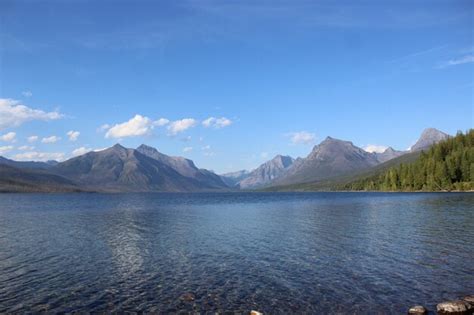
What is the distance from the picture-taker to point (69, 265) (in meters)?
A: 40.3

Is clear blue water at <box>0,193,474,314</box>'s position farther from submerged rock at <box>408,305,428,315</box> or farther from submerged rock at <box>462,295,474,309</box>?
Answer: submerged rock at <box>462,295,474,309</box>

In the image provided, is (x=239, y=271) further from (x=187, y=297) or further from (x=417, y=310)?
(x=417, y=310)

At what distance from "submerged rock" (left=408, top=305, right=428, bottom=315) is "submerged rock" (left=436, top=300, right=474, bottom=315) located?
0.96 metres

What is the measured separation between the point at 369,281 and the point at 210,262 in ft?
56.3

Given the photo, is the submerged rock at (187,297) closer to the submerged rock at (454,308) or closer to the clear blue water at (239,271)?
the clear blue water at (239,271)

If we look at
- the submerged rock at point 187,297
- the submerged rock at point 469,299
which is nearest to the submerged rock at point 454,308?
the submerged rock at point 469,299

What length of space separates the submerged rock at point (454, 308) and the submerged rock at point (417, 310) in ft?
3.14

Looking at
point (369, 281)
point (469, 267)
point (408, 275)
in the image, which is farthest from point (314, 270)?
point (469, 267)

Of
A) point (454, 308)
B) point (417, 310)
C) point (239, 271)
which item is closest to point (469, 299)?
point (454, 308)

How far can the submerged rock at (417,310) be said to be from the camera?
81.6ft

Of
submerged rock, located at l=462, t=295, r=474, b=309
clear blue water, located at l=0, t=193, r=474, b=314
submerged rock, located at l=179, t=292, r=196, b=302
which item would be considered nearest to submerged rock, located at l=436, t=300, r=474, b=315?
submerged rock, located at l=462, t=295, r=474, b=309

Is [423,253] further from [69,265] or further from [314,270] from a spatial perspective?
[69,265]

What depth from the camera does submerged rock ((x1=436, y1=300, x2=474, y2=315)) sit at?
80.8 ft

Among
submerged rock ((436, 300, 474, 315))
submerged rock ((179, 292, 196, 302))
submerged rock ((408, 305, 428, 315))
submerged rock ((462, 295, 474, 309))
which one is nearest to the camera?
submerged rock ((436, 300, 474, 315))
